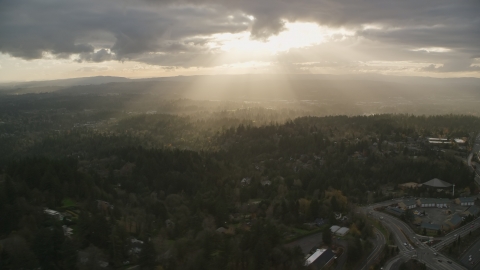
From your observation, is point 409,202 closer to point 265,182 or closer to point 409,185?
point 409,185

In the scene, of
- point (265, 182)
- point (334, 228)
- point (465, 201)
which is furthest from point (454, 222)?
point (265, 182)

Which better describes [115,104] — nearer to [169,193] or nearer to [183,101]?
[183,101]

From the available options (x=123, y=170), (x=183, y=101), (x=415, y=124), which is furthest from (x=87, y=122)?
(x=415, y=124)

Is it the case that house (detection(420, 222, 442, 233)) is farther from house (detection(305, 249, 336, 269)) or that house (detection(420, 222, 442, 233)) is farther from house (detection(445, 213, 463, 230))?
house (detection(305, 249, 336, 269))

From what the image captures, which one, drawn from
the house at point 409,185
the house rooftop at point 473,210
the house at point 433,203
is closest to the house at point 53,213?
the house at point 433,203

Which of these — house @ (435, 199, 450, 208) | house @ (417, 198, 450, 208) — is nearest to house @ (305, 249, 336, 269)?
house @ (417, 198, 450, 208)

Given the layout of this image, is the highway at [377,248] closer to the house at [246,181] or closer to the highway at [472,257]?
the highway at [472,257]
